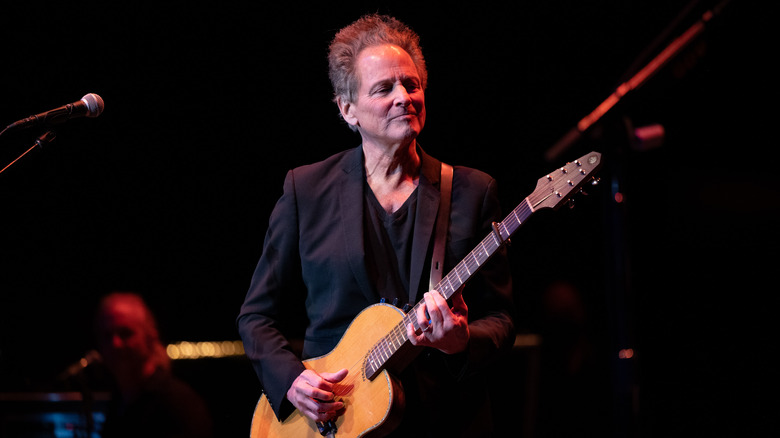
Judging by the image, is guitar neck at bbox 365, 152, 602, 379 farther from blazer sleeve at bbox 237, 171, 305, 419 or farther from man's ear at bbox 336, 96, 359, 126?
man's ear at bbox 336, 96, 359, 126

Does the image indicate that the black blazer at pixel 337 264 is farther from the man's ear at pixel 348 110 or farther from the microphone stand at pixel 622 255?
the microphone stand at pixel 622 255

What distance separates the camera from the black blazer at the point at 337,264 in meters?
2.75

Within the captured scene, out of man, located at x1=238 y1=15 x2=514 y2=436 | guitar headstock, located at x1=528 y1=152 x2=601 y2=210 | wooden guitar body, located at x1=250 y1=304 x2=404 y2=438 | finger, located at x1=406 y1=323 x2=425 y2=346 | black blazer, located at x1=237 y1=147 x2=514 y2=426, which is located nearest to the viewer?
guitar headstock, located at x1=528 y1=152 x2=601 y2=210

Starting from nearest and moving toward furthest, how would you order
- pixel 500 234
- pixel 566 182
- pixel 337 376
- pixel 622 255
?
pixel 566 182
pixel 500 234
pixel 622 255
pixel 337 376

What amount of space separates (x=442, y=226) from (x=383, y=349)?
54 cm

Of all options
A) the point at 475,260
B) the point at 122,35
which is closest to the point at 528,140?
the point at 475,260

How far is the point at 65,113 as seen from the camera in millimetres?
2773

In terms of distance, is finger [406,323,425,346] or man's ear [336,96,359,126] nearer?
finger [406,323,425,346]

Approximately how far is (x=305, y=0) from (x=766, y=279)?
10.9ft

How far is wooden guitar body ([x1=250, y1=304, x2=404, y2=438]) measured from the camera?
8.35ft

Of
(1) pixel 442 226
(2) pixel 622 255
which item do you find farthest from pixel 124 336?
(2) pixel 622 255

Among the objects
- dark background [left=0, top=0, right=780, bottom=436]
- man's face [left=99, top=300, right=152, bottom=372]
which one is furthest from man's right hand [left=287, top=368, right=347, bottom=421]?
man's face [left=99, top=300, right=152, bottom=372]

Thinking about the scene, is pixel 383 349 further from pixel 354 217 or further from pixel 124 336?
pixel 124 336

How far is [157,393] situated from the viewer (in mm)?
4391
